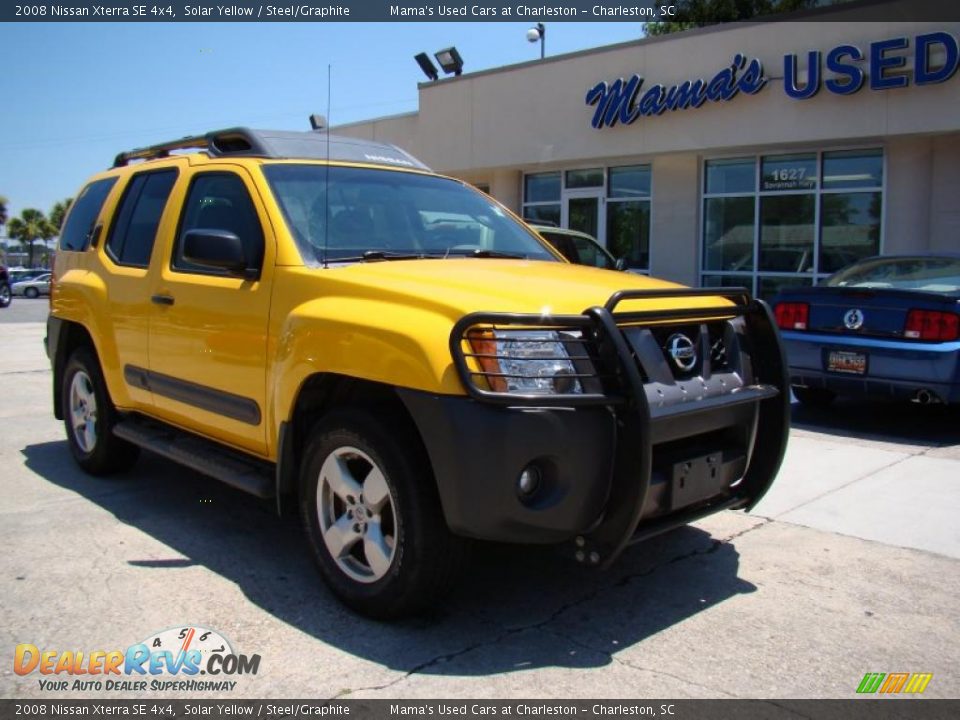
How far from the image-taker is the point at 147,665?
10.6 ft

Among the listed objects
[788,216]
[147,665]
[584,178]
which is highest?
[584,178]

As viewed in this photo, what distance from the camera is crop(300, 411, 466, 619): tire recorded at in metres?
3.28

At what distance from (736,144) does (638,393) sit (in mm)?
12240

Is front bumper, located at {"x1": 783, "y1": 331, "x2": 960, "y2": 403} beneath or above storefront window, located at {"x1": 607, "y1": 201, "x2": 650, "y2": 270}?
beneath

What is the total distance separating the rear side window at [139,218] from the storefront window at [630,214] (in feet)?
39.2

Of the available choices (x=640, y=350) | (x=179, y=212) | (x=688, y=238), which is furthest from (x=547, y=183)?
(x=640, y=350)

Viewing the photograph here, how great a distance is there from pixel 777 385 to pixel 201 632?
2692mm

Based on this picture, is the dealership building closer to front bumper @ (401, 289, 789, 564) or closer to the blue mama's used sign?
the blue mama's used sign

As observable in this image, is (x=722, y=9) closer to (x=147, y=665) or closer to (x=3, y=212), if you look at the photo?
(x=147, y=665)

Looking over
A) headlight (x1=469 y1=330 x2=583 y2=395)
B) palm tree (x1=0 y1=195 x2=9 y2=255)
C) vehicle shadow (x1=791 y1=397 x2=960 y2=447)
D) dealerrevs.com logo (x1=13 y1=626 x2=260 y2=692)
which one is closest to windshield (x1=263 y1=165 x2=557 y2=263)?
headlight (x1=469 y1=330 x2=583 y2=395)

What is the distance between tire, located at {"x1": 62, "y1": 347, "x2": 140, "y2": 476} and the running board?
0.57 feet

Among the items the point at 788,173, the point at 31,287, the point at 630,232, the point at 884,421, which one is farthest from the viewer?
the point at 31,287

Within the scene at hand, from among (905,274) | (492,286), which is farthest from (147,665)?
(905,274)

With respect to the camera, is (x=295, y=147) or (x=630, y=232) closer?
(x=295, y=147)
